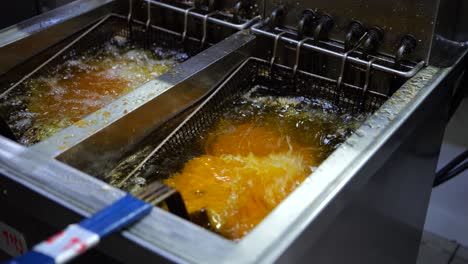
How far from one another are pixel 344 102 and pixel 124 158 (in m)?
0.64

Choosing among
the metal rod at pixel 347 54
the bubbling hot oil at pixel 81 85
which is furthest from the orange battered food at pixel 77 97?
the metal rod at pixel 347 54

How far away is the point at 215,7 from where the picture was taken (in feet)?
5.94

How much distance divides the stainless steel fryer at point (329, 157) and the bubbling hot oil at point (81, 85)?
0.12m

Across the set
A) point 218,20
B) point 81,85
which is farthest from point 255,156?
point 81,85

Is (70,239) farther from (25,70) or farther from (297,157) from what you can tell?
(25,70)

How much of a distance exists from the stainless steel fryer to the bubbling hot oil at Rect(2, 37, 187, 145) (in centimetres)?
12

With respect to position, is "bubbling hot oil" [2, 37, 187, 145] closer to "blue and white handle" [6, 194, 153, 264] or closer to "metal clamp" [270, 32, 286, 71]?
"metal clamp" [270, 32, 286, 71]

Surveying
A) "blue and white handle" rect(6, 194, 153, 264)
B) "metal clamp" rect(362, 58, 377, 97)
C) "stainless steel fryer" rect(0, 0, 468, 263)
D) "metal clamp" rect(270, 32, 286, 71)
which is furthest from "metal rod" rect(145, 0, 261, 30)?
"blue and white handle" rect(6, 194, 153, 264)

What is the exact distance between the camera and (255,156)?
1.39 metres

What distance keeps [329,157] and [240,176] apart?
27 cm

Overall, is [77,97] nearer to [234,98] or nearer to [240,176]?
[234,98]

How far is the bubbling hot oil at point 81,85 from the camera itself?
1.49m

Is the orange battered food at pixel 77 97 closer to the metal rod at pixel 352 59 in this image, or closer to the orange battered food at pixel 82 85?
the orange battered food at pixel 82 85

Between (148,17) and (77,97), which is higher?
(148,17)
